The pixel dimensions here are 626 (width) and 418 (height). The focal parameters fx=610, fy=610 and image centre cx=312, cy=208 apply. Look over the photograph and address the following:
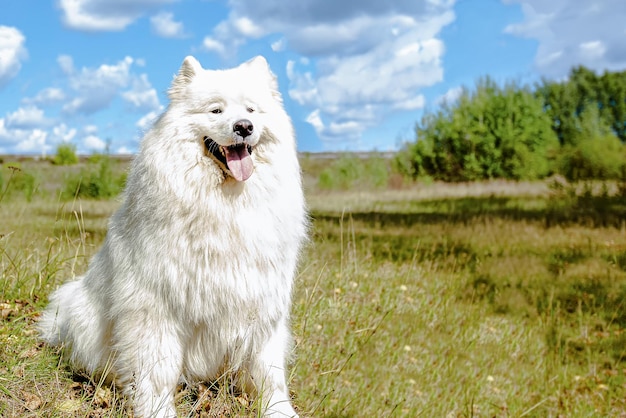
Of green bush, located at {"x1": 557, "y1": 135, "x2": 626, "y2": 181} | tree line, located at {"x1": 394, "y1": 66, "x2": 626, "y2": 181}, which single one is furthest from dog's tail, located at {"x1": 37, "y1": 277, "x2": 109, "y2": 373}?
tree line, located at {"x1": 394, "y1": 66, "x2": 626, "y2": 181}

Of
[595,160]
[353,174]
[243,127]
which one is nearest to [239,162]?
[243,127]

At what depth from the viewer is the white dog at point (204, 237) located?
331 centimetres

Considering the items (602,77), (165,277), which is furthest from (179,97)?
(602,77)

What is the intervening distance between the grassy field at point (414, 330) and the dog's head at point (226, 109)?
1269mm

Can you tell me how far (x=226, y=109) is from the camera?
11.1ft

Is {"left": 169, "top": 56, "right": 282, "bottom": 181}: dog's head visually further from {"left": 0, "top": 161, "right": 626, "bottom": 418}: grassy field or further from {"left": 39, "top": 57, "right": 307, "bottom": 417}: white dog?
{"left": 0, "top": 161, "right": 626, "bottom": 418}: grassy field

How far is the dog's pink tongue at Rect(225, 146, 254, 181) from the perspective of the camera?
3.30 meters

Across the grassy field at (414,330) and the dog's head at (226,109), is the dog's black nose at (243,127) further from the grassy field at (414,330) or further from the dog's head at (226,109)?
the grassy field at (414,330)

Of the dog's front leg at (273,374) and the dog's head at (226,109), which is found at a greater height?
the dog's head at (226,109)

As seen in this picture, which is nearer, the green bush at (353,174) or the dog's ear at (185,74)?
the dog's ear at (185,74)

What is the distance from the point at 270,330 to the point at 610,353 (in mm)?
5282

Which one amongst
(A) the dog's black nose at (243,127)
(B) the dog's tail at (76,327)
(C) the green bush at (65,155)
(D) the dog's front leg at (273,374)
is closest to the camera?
(A) the dog's black nose at (243,127)

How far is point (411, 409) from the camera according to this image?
4941mm

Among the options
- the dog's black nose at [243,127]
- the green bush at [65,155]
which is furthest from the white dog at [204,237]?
the green bush at [65,155]
